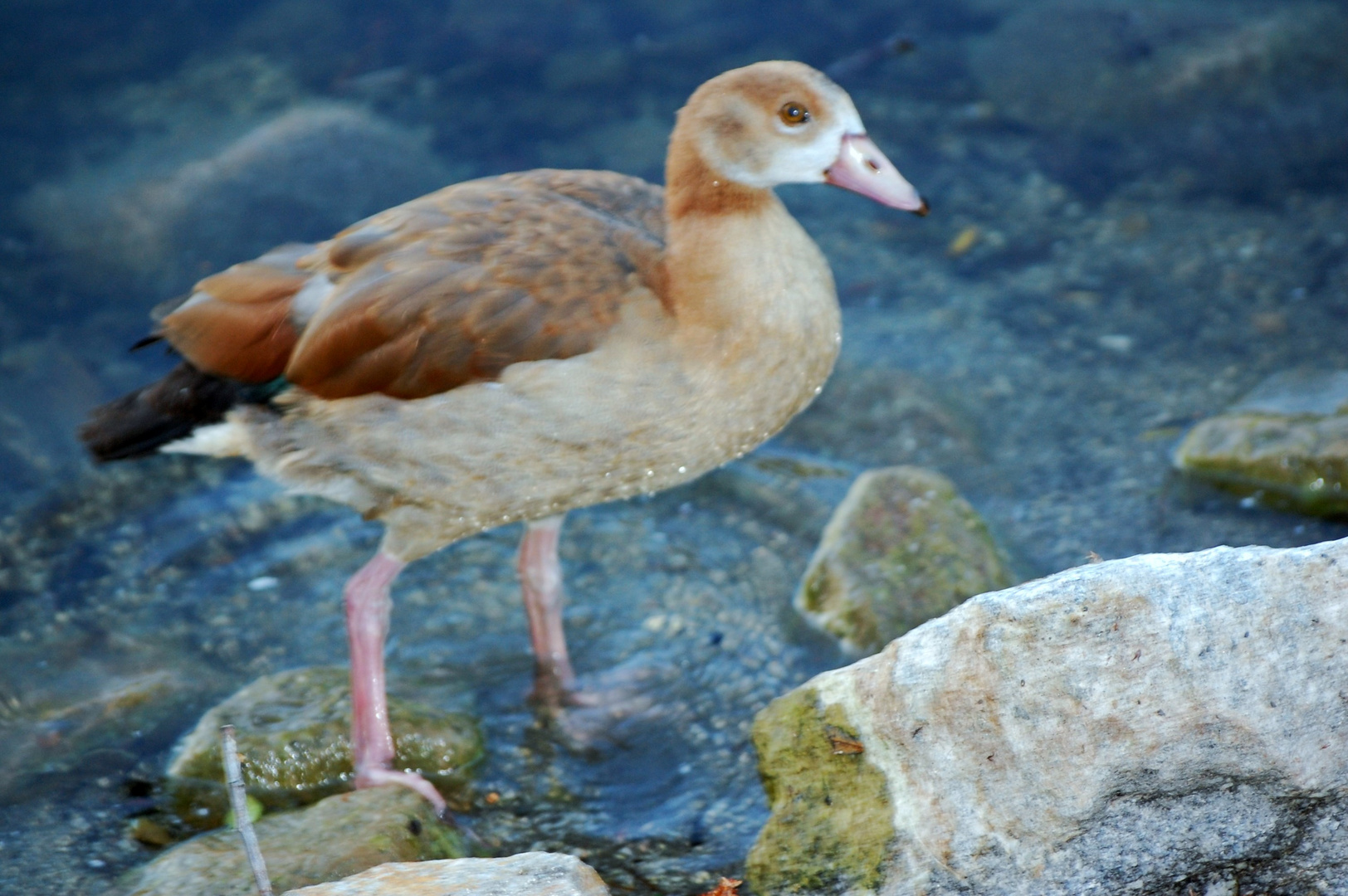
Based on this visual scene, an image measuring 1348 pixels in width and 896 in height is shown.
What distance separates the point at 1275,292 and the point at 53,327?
5.87m

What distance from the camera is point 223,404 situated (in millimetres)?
4172

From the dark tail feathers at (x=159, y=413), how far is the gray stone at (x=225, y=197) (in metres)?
2.64

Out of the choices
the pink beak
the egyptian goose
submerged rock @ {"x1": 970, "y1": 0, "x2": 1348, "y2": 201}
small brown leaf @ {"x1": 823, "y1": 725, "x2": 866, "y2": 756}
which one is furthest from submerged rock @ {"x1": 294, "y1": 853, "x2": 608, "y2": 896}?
submerged rock @ {"x1": 970, "y1": 0, "x2": 1348, "y2": 201}

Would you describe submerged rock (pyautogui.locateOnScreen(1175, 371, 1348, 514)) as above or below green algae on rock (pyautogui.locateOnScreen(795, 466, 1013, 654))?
below

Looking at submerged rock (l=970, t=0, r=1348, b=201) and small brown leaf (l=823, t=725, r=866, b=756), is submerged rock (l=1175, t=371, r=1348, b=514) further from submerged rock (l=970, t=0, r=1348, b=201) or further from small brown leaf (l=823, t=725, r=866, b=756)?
small brown leaf (l=823, t=725, r=866, b=756)

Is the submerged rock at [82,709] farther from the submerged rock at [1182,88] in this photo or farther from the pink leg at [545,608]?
the submerged rock at [1182,88]

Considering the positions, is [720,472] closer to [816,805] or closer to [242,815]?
[816,805]

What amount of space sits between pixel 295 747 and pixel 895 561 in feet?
6.82

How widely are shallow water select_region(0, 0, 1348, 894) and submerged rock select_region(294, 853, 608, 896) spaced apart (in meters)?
0.92

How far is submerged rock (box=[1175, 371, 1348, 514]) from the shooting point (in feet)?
16.2

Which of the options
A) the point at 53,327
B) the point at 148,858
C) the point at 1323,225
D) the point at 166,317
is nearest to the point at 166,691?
the point at 148,858

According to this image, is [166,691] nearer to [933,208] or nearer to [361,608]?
[361,608]

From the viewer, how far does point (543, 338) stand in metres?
3.78

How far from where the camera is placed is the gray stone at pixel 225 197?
6977 millimetres
